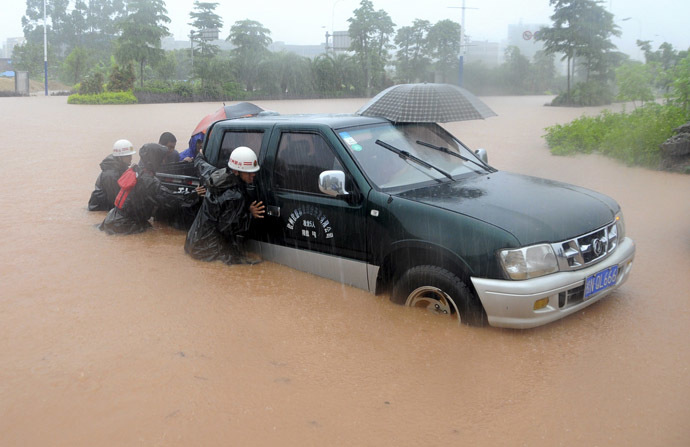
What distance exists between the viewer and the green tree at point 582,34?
20595mm

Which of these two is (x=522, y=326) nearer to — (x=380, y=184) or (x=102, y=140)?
(x=380, y=184)

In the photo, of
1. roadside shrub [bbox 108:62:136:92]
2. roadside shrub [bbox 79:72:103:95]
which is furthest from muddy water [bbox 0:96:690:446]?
roadside shrub [bbox 108:62:136:92]

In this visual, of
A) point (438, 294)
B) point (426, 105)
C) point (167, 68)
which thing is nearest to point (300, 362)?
point (438, 294)

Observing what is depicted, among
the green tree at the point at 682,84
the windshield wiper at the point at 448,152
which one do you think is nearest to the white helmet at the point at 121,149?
the windshield wiper at the point at 448,152

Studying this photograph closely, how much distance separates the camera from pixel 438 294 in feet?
15.0

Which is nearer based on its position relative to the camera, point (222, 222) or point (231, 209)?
point (231, 209)

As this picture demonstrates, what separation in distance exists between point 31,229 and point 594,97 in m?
28.5

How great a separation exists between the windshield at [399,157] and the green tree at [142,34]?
40.0 meters

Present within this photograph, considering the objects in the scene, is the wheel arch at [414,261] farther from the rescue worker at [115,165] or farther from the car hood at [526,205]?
the rescue worker at [115,165]

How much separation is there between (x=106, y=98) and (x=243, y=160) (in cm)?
3347

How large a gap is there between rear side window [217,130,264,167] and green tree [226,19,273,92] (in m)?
31.3

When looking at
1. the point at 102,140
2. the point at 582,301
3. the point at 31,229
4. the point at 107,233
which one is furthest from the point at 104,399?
the point at 102,140

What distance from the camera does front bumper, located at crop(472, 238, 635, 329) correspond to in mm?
4113

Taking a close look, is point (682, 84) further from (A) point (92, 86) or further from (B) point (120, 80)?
(A) point (92, 86)
